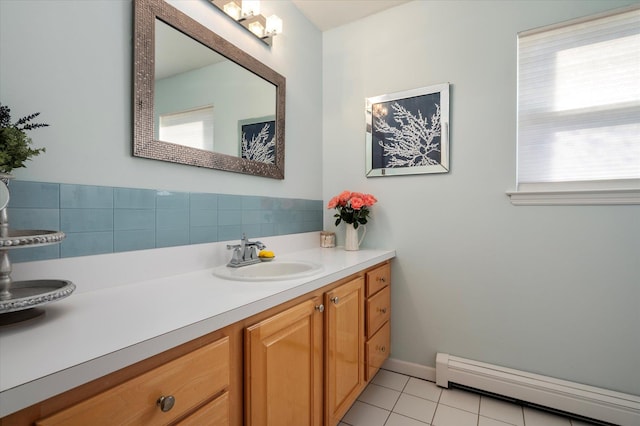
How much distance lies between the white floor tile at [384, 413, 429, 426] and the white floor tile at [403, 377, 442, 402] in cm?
24

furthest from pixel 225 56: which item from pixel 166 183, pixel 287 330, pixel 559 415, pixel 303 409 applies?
pixel 559 415

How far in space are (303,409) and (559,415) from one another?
4.85 ft

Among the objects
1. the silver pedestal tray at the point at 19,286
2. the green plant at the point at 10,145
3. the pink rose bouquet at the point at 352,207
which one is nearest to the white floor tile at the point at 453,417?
the pink rose bouquet at the point at 352,207

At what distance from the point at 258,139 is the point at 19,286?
1262mm

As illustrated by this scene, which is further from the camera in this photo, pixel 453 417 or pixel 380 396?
pixel 380 396

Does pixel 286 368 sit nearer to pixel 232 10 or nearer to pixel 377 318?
pixel 377 318

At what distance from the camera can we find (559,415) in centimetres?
166

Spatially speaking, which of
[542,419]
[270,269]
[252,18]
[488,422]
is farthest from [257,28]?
[542,419]

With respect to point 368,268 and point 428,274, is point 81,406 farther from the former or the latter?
point 428,274

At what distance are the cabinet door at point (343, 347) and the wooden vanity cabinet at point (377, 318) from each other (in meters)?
0.09

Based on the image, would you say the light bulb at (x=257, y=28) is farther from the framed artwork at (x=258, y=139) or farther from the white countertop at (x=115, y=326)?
the white countertop at (x=115, y=326)

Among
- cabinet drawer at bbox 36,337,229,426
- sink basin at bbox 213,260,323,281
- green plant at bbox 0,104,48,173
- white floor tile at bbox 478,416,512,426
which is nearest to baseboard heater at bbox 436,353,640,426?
white floor tile at bbox 478,416,512,426

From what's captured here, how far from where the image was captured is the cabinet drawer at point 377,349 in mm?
1754

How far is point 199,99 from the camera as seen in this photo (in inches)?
57.4
